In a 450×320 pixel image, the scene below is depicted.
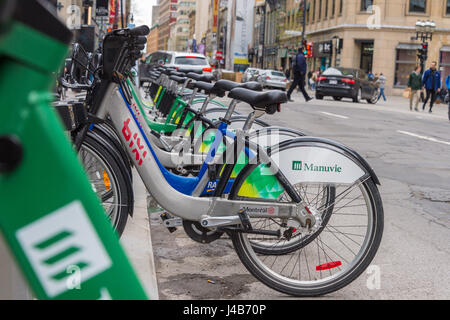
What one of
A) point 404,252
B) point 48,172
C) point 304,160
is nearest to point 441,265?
point 404,252

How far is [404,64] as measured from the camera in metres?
49.8

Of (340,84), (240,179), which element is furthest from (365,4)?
(240,179)

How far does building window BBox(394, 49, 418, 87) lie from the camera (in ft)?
163

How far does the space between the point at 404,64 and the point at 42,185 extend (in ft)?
168

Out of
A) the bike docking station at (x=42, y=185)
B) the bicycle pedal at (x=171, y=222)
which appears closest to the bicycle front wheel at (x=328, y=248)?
the bicycle pedal at (x=171, y=222)

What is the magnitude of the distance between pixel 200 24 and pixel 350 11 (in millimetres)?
107491

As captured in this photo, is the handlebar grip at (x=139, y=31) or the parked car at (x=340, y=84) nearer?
the handlebar grip at (x=139, y=31)

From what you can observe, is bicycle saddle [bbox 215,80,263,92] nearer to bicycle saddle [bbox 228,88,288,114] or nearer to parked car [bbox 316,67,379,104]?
bicycle saddle [bbox 228,88,288,114]

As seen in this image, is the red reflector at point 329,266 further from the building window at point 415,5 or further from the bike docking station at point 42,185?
the building window at point 415,5

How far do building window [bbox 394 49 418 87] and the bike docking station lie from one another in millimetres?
50747

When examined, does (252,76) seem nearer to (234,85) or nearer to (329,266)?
(234,85)

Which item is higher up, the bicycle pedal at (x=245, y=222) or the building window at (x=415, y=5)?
the building window at (x=415, y=5)

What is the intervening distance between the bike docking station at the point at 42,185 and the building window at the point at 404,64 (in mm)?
50747

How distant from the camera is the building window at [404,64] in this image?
4956 cm
